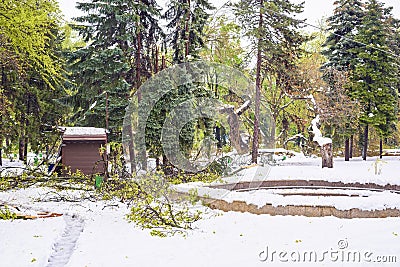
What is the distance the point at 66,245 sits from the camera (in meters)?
7.21

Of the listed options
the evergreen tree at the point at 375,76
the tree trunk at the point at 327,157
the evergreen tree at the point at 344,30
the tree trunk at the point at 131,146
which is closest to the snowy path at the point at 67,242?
the tree trunk at the point at 131,146

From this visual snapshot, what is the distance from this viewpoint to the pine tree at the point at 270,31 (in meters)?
18.5

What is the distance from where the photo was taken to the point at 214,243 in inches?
268

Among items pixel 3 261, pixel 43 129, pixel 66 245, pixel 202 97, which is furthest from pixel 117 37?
pixel 3 261

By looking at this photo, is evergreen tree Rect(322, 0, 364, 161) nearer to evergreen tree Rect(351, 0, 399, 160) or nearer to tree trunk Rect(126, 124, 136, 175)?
evergreen tree Rect(351, 0, 399, 160)

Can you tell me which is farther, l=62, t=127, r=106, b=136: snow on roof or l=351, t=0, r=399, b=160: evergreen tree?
l=351, t=0, r=399, b=160: evergreen tree

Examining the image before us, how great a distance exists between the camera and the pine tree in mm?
18453

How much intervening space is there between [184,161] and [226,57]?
9.67 m

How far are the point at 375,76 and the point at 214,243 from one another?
18.2 meters

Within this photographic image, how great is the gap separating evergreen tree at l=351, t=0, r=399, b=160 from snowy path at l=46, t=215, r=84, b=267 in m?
17.3

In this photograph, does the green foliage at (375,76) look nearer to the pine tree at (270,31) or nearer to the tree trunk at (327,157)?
the pine tree at (270,31)

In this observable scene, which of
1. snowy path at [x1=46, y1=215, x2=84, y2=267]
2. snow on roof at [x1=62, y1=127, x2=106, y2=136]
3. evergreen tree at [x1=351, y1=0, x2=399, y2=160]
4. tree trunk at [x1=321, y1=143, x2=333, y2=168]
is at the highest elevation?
evergreen tree at [x1=351, y1=0, x2=399, y2=160]

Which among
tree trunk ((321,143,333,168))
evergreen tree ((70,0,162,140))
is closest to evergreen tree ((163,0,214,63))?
evergreen tree ((70,0,162,140))

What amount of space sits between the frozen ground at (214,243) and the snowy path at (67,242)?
0.04ft
